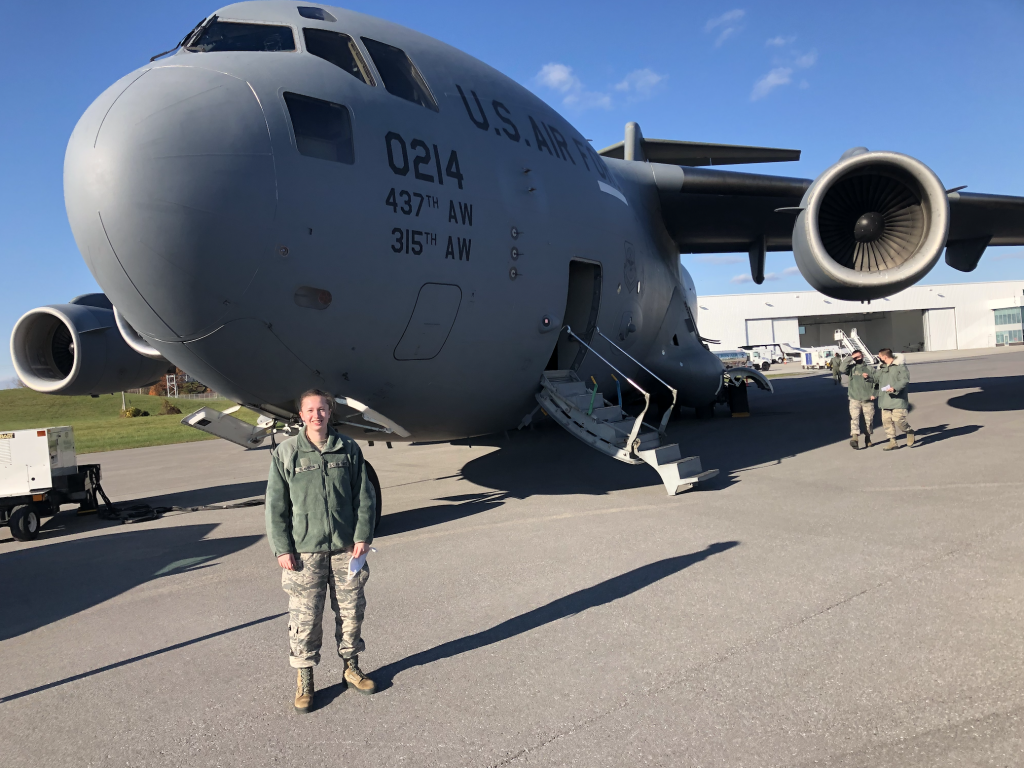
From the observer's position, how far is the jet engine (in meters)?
9.42

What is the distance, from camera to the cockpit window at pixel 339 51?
6.04m

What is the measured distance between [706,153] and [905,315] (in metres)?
69.4

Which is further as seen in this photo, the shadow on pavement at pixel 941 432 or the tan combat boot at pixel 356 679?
the shadow on pavement at pixel 941 432

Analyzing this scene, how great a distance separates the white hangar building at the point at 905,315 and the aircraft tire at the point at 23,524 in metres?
62.5

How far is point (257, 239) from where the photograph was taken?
16.8 ft

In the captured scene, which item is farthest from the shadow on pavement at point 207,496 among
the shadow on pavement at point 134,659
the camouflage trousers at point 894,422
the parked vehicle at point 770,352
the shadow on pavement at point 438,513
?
the parked vehicle at point 770,352

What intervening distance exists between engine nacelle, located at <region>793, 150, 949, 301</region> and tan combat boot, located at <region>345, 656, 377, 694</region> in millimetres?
7720

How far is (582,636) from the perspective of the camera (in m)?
3.96

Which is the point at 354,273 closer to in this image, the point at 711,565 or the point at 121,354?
the point at 711,565

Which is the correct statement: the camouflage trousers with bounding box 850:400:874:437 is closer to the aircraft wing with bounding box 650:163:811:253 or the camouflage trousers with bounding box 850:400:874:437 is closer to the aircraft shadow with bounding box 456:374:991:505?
the aircraft shadow with bounding box 456:374:991:505

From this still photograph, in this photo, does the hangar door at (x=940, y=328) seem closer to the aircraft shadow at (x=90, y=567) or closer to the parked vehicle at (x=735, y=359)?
the parked vehicle at (x=735, y=359)

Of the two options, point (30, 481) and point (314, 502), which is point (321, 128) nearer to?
point (314, 502)

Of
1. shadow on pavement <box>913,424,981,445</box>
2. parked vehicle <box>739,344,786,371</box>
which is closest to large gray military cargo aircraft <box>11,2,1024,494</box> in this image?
shadow on pavement <box>913,424,981,445</box>

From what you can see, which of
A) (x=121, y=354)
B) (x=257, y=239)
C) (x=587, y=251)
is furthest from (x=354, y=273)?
(x=121, y=354)
